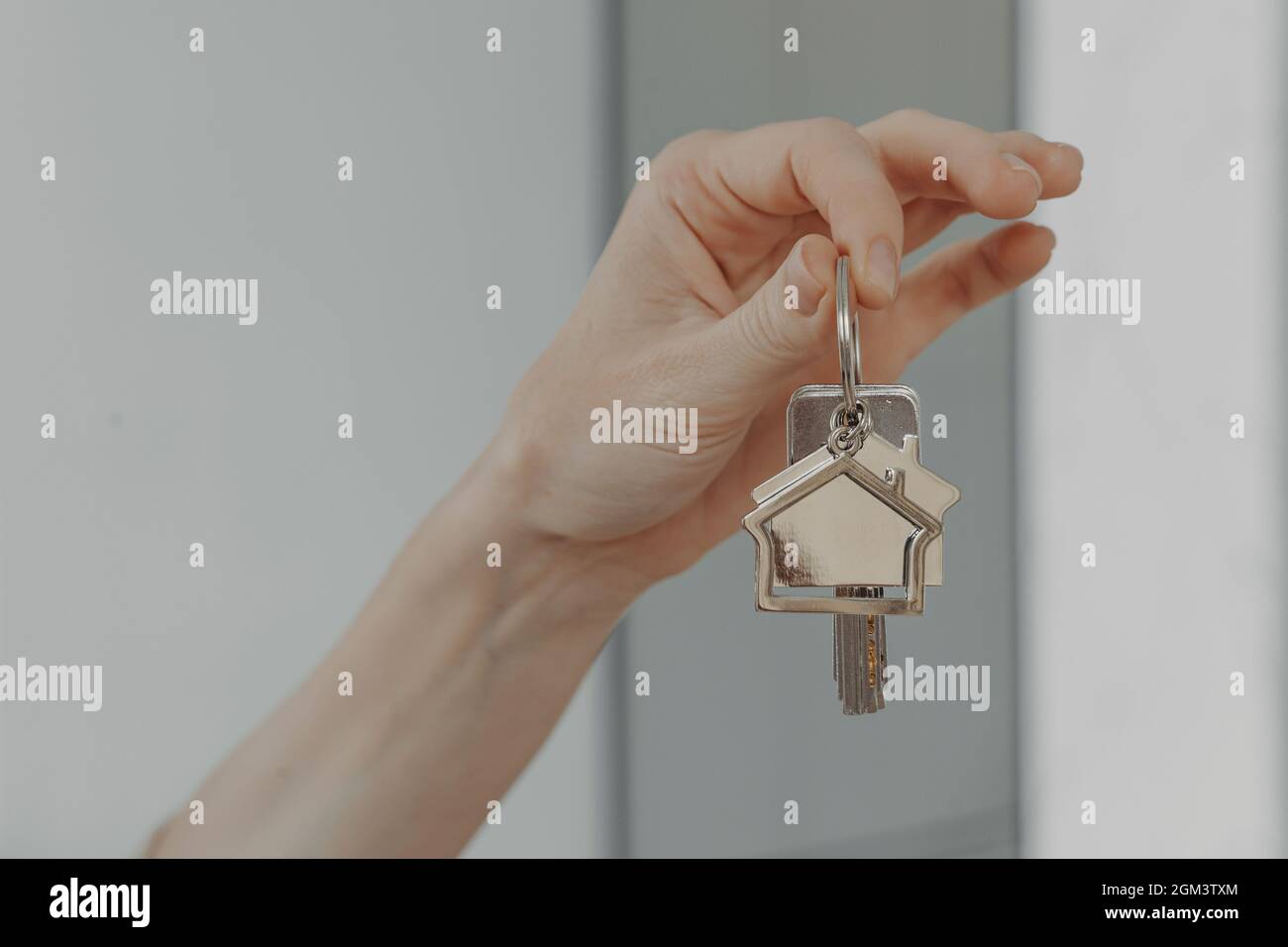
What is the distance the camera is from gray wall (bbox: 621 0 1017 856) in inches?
33.4

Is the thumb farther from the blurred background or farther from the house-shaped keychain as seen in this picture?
the blurred background

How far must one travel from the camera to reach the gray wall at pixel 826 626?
33.4 inches

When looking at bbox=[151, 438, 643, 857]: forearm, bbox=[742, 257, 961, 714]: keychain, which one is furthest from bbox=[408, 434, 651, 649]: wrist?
bbox=[742, 257, 961, 714]: keychain

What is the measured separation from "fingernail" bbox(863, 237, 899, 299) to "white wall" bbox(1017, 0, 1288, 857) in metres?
0.47

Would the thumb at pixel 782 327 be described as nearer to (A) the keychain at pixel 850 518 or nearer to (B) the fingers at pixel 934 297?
(A) the keychain at pixel 850 518

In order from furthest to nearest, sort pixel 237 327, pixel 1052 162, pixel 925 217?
pixel 237 327, pixel 925 217, pixel 1052 162

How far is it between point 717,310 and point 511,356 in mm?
265

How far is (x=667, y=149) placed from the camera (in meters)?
0.66

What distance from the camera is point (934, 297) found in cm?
67

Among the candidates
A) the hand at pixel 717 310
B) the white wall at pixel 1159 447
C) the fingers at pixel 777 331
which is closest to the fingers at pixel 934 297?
the hand at pixel 717 310

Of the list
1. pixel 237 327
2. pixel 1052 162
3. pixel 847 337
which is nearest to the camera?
pixel 847 337

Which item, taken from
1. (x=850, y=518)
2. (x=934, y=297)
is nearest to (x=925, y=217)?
(x=934, y=297)

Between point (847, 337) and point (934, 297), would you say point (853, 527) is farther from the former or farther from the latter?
point (934, 297)
